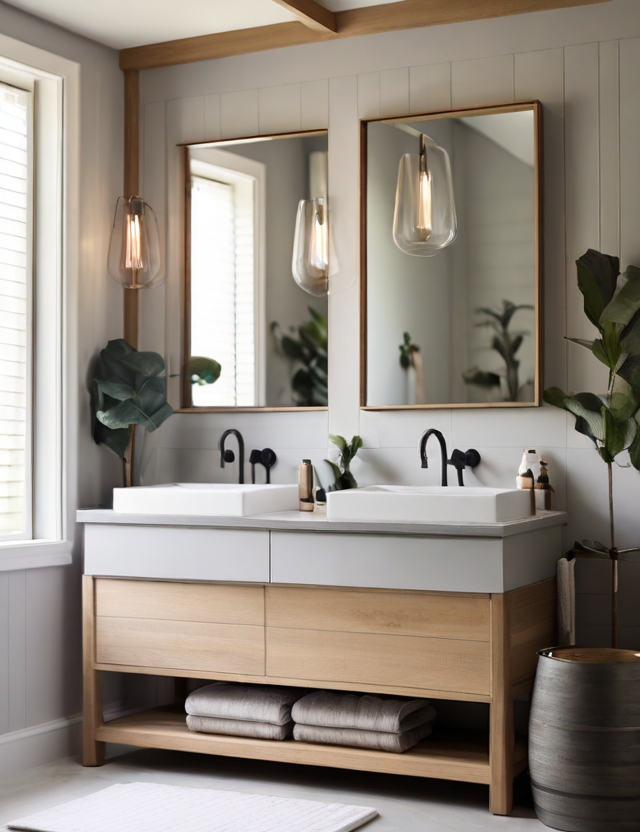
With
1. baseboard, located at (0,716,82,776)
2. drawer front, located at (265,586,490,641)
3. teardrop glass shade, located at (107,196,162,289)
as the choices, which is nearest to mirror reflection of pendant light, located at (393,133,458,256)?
teardrop glass shade, located at (107,196,162,289)

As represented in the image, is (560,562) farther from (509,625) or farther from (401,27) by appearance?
(401,27)

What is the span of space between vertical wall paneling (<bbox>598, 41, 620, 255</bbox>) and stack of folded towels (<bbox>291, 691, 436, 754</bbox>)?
157 centimetres

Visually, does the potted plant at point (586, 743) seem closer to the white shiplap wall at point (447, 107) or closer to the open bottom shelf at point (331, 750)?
the open bottom shelf at point (331, 750)

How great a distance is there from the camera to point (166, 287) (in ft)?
12.9


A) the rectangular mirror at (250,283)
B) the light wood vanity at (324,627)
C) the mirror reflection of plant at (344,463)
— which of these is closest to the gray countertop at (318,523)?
the light wood vanity at (324,627)

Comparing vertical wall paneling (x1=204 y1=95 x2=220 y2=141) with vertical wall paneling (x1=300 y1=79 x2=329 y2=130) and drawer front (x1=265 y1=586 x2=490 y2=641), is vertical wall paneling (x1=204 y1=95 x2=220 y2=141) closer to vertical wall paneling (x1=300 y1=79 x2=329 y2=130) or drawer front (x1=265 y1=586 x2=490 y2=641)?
vertical wall paneling (x1=300 y1=79 x2=329 y2=130)

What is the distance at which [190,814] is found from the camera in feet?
9.32

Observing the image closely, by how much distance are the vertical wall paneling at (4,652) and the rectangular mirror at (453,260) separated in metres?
1.35

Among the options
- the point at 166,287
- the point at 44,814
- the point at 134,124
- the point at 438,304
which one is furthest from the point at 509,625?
the point at 134,124

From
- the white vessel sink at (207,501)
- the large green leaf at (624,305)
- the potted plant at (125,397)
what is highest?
the large green leaf at (624,305)

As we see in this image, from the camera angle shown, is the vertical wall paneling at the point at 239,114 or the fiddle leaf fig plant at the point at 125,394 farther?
the vertical wall paneling at the point at 239,114

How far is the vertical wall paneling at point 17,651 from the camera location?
3.39m

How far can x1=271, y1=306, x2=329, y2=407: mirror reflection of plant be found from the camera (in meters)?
3.68

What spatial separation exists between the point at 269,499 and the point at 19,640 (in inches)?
37.7
